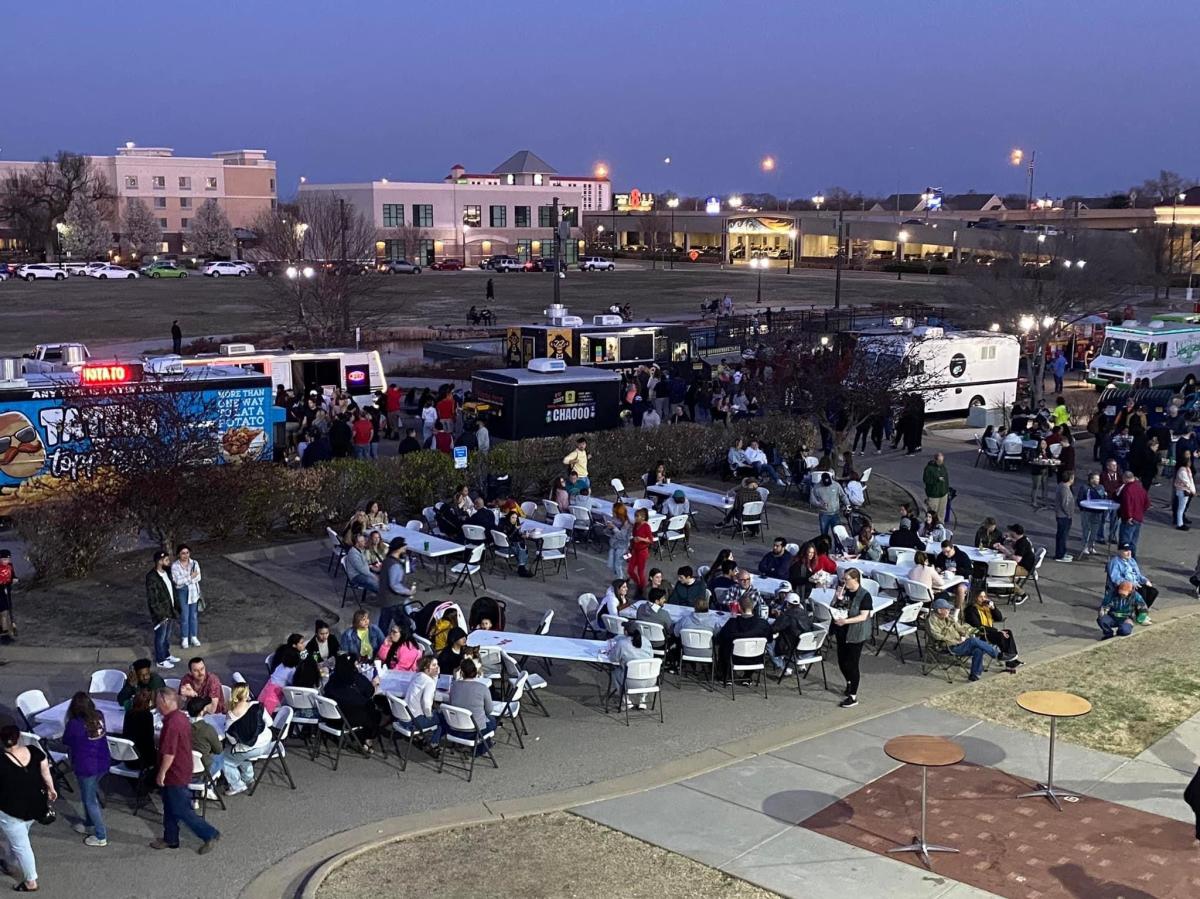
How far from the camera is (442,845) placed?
1013 centimetres

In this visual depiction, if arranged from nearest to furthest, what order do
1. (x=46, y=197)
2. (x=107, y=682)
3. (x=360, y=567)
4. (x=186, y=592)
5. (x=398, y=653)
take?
(x=107, y=682) → (x=398, y=653) → (x=186, y=592) → (x=360, y=567) → (x=46, y=197)

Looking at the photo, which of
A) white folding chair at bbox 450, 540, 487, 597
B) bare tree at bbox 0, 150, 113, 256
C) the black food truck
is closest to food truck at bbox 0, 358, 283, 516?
white folding chair at bbox 450, 540, 487, 597

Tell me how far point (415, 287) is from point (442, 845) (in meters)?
74.4

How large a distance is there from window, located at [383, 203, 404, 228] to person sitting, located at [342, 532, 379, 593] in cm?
10006

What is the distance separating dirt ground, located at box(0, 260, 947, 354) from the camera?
189 feet

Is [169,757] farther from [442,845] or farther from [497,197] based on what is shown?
[497,197]

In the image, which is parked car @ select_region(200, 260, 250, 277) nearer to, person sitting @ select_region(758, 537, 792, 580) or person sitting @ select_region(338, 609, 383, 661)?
person sitting @ select_region(758, 537, 792, 580)

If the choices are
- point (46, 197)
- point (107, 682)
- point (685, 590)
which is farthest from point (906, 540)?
point (46, 197)

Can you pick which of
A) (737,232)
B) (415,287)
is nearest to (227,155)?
(737,232)

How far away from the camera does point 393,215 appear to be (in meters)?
114

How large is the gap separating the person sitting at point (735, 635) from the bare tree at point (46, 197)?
114477 millimetres

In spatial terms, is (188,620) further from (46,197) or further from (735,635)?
(46,197)

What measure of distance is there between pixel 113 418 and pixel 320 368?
42.8 ft

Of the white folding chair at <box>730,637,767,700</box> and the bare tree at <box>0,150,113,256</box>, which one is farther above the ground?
the bare tree at <box>0,150,113,256</box>
